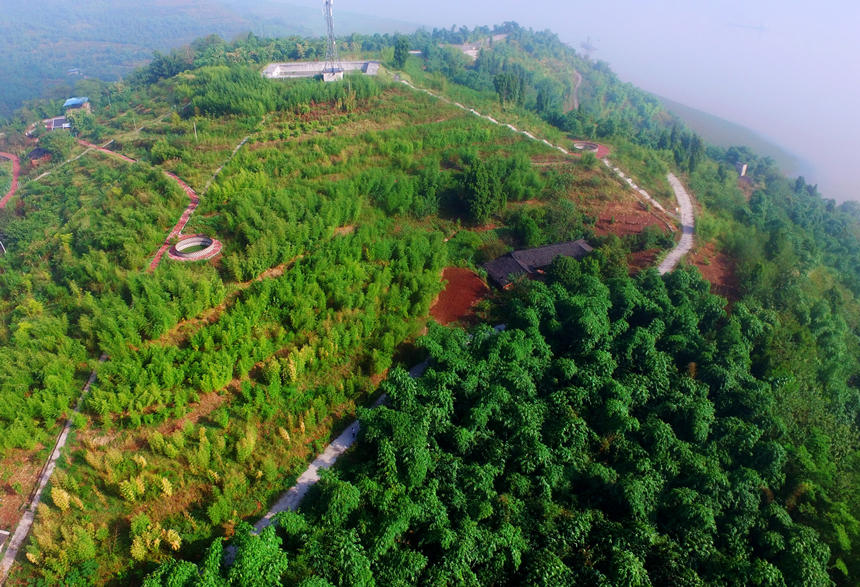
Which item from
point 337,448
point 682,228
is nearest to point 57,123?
point 337,448

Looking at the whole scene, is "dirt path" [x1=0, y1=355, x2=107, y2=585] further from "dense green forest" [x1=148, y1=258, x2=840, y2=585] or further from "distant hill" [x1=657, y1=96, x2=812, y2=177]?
"distant hill" [x1=657, y1=96, x2=812, y2=177]

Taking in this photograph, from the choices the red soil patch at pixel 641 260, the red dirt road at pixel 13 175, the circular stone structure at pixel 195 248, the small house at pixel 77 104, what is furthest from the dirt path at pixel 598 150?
the small house at pixel 77 104

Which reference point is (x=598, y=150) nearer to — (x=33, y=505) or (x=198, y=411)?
(x=198, y=411)

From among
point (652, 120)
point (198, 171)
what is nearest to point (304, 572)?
point (198, 171)

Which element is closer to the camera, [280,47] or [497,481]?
[497,481]

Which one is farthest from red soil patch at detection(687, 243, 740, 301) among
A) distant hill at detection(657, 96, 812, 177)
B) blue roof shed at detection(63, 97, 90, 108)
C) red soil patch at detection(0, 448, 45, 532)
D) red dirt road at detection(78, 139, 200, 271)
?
blue roof shed at detection(63, 97, 90, 108)

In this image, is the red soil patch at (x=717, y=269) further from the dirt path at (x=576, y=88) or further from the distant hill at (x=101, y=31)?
the distant hill at (x=101, y=31)

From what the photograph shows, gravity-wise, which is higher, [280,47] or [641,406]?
[280,47]

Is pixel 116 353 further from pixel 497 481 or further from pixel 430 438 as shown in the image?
pixel 497 481
